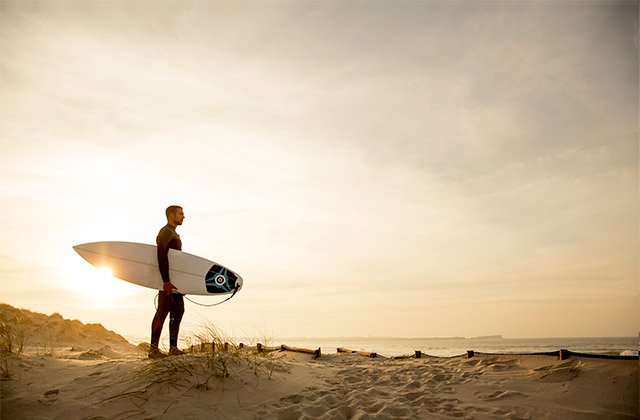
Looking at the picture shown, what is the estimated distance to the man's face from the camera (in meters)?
6.18

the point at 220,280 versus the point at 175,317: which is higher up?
the point at 220,280

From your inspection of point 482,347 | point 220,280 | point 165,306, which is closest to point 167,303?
point 165,306

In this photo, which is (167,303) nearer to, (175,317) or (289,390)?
(175,317)

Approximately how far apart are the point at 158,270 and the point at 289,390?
156 inches

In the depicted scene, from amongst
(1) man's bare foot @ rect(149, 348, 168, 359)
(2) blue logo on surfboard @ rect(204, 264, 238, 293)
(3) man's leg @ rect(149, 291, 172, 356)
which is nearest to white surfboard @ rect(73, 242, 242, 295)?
(2) blue logo on surfboard @ rect(204, 264, 238, 293)

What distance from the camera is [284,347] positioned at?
30.6 feet

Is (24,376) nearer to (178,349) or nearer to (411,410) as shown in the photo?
(178,349)

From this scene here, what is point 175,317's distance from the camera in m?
5.66

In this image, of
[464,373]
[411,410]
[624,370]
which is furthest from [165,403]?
[624,370]

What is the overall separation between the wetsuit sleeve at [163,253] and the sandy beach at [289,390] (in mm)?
1219

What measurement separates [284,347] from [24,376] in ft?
19.2

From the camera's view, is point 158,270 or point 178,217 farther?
point 158,270

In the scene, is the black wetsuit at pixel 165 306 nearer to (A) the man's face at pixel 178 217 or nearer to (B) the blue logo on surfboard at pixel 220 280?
(A) the man's face at pixel 178 217

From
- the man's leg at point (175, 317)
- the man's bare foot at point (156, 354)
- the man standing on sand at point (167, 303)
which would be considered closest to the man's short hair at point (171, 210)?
the man standing on sand at point (167, 303)
